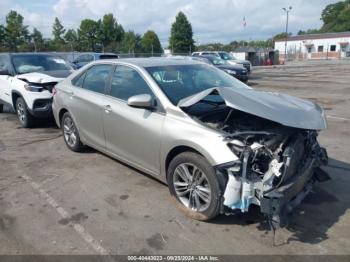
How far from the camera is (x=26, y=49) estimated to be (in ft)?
122

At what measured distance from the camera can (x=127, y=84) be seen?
179 inches

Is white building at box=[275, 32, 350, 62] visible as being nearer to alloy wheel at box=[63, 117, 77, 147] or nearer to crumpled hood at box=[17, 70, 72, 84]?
crumpled hood at box=[17, 70, 72, 84]

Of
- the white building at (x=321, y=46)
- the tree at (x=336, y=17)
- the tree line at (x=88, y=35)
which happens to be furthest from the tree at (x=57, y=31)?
the tree at (x=336, y=17)

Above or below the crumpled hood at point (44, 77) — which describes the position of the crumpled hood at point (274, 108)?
below

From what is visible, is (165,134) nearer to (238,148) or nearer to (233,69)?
(238,148)

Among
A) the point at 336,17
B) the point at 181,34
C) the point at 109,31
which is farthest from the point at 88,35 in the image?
the point at 336,17

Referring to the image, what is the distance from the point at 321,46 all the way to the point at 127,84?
8861 centimetres

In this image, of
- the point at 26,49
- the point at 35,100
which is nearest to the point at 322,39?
the point at 26,49

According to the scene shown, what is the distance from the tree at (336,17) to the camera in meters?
106

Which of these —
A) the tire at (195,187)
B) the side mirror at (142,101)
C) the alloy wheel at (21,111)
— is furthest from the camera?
the alloy wheel at (21,111)

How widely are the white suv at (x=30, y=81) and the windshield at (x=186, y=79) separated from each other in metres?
3.90

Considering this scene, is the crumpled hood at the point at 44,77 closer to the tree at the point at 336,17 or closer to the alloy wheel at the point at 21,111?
the alloy wheel at the point at 21,111

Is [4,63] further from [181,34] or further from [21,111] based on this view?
[181,34]

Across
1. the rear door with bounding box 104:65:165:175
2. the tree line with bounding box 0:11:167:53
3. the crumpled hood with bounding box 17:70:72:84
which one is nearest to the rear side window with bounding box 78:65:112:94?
the rear door with bounding box 104:65:165:175
